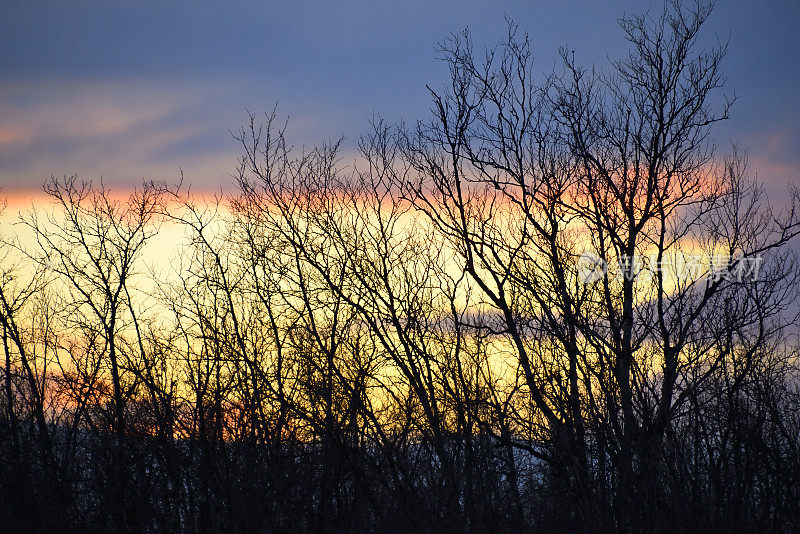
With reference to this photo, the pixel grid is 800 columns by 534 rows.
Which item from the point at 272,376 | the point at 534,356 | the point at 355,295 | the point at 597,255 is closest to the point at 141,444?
the point at 272,376

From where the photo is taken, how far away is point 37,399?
19062 millimetres

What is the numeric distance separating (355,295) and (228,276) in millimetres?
4437

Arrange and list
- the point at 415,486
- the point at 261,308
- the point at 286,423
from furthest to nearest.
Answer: the point at 261,308 < the point at 286,423 < the point at 415,486

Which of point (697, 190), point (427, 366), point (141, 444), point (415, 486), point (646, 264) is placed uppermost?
point (697, 190)

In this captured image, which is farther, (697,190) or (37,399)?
(37,399)

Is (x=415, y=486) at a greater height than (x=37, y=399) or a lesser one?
lesser

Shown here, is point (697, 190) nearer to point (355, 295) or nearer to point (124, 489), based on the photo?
point (355, 295)

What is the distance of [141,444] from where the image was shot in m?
19.8

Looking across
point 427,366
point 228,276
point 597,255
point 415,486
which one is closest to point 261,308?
point 228,276

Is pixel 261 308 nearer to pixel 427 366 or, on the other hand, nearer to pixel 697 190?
pixel 427 366

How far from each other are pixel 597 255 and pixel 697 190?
7.65 ft

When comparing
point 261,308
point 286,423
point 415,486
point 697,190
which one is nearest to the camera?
point 697,190

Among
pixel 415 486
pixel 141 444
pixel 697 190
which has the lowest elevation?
pixel 415 486

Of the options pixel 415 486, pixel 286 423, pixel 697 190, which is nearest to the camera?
pixel 697 190
